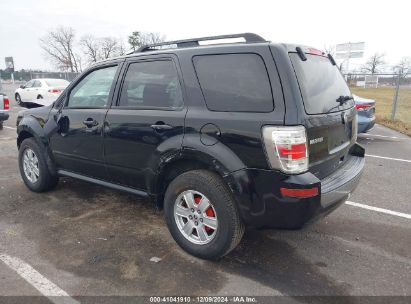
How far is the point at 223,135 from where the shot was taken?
9.02 ft

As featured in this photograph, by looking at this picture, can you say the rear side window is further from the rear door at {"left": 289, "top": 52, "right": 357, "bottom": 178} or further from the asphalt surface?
the asphalt surface

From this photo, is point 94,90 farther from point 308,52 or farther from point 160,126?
point 308,52

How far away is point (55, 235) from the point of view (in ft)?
11.6

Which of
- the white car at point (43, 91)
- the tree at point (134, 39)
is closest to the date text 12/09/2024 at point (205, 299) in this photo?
the white car at point (43, 91)

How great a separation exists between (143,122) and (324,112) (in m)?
1.62

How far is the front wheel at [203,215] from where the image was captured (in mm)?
2795

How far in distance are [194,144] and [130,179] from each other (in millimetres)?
1020

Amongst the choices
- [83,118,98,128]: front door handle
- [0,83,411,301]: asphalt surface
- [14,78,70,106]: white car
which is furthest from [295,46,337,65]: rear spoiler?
[14,78,70,106]: white car

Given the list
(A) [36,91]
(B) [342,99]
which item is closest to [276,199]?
(B) [342,99]

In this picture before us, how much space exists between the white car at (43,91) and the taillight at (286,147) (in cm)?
1487

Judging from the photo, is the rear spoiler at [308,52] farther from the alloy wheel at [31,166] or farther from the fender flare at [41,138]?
the alloy wheel at [31,166]

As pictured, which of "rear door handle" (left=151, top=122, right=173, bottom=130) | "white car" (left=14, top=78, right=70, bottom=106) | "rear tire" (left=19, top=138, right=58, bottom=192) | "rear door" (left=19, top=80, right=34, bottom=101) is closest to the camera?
"rear door handle" (left=151, top=122, right=173, bottom=130)

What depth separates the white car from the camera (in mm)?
15734

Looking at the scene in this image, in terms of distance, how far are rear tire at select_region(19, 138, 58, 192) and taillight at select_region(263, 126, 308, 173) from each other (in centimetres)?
318
